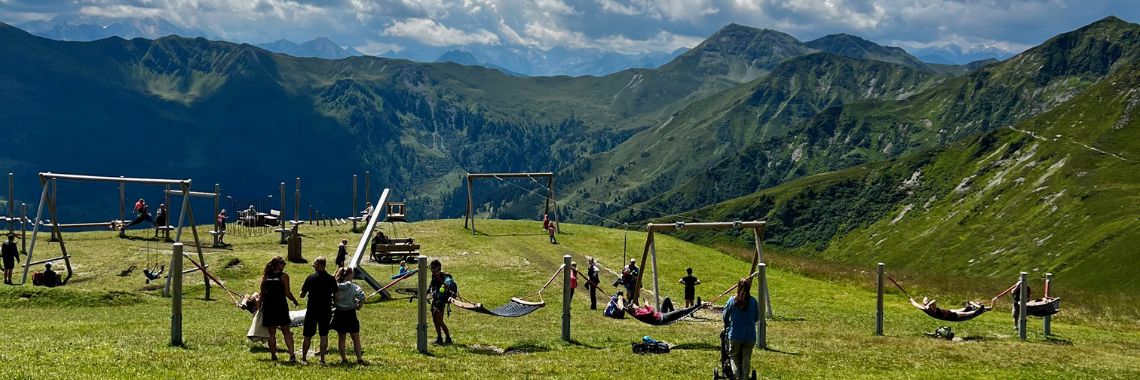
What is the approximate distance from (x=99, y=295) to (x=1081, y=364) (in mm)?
40947

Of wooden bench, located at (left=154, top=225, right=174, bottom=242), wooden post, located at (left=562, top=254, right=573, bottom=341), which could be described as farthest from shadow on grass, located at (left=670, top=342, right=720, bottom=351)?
wooden bench, located at (left=154, top=225, right=174, bottom=242)

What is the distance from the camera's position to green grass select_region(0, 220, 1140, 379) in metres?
22.1

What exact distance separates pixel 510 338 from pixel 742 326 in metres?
10.5

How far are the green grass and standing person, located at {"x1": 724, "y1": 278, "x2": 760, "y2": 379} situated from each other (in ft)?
5.22

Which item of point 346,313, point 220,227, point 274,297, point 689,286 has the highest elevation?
point 220,227

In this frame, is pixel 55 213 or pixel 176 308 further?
pixel 55 213

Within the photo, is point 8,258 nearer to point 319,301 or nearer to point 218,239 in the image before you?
point 218,239

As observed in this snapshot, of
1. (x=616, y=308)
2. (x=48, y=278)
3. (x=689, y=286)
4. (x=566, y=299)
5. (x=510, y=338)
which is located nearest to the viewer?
(x=566, y=299)

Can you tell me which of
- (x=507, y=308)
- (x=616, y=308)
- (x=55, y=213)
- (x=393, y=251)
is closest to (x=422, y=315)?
(x=507, y=308)

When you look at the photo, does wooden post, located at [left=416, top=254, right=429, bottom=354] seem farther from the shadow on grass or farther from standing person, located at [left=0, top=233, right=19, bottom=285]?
standing person, located at [left=0, top=233, right=19, bottom=285]

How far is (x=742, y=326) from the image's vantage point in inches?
847

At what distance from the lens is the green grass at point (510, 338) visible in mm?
22078

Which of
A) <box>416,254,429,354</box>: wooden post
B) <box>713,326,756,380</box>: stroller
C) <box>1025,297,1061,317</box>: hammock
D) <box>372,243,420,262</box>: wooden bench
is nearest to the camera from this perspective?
<box>713,326,756,380</box>: stroller

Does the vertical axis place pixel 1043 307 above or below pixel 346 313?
below
